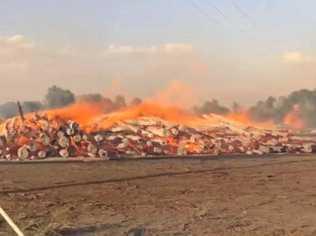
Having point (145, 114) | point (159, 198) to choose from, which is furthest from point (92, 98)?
point (159, 198)

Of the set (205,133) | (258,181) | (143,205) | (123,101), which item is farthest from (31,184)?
(123,101)

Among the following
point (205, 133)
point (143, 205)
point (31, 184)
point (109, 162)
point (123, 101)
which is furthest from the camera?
point (123, 101)

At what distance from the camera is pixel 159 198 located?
1634 cm

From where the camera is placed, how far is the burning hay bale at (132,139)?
2807 centimetres

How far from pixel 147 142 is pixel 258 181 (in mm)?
10755

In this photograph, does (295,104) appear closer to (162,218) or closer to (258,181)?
(258,181)

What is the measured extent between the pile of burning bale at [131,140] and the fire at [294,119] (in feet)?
88.2

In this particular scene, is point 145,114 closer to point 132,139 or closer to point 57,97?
point 132,139

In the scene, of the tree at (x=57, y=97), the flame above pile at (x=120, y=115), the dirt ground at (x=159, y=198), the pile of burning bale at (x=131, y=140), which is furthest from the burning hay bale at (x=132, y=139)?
the tree at (x=57, y=97)

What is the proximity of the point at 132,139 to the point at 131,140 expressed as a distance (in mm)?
123

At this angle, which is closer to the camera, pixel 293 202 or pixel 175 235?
pixel 175 235

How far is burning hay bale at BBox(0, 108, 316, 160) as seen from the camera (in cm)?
2807

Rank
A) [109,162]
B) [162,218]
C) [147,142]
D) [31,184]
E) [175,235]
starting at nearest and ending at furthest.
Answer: [175,235] < [162,218] < [31,184] < [109,162] < [147,142]

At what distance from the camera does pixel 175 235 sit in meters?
11.7
